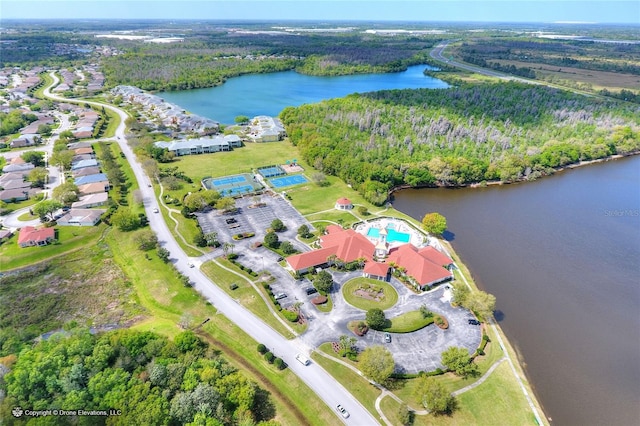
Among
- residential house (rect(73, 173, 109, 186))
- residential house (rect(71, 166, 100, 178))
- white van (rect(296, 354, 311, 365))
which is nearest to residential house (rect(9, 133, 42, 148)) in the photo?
residential house (rect(71, 166, 100, 178))

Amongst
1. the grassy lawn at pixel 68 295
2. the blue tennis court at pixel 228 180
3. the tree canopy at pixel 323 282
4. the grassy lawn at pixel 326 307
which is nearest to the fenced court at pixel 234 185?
the blue tennis court at pixel 228 180

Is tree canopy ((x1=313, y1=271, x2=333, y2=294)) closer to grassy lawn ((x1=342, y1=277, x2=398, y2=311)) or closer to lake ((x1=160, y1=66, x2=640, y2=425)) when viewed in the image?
grassy lawn ((x1=342, y1=277, x2=398, y2=311))

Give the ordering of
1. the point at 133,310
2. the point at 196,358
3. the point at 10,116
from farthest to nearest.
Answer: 1. the point at 10,116
2. the point at 133,310
3. the point at 196,358

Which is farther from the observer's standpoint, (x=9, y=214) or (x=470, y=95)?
(x=470, y=95)

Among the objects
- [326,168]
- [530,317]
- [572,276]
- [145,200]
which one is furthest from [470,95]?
[145,200]

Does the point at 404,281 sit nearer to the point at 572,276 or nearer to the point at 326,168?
the point at 572,276

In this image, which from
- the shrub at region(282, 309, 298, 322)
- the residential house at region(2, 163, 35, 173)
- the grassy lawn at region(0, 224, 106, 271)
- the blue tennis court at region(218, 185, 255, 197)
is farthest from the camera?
the residential house at region(2, 163, 35, 173)

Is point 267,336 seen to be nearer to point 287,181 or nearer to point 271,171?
point 287,181
